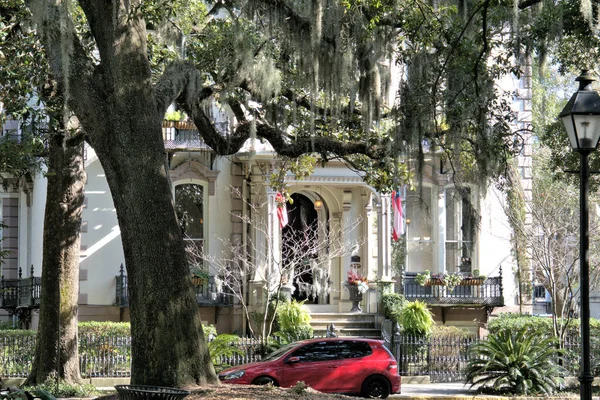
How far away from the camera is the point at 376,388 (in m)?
21.2

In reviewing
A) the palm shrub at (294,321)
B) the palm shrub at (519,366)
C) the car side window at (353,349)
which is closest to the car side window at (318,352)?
the car side window at (353,349)

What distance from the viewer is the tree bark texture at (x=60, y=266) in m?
20.7

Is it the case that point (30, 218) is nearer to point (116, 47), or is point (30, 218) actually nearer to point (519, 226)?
point (519, 226)

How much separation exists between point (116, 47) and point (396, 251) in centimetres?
1964

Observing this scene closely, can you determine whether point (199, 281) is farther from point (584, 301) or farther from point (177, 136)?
point (584, 301)

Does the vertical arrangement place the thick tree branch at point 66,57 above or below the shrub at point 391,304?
above

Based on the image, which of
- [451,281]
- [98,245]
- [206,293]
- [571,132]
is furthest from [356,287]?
[571,132]

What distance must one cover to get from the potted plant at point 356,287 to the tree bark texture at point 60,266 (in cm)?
1121

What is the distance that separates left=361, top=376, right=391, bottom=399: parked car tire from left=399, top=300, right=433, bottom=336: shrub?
6.49 meters

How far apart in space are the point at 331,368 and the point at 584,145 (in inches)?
436

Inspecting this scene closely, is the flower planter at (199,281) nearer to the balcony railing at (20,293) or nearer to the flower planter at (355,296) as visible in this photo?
the flower planter at (355,296)

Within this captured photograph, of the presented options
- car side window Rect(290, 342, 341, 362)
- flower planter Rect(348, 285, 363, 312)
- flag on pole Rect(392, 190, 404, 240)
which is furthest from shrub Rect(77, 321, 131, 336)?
flag on pole Rect(392, 190, 404, 240)

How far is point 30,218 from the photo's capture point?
31906 millimetres

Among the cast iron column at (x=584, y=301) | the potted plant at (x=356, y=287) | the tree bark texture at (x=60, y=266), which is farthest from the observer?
the potted plant at (x=356, y=287)
